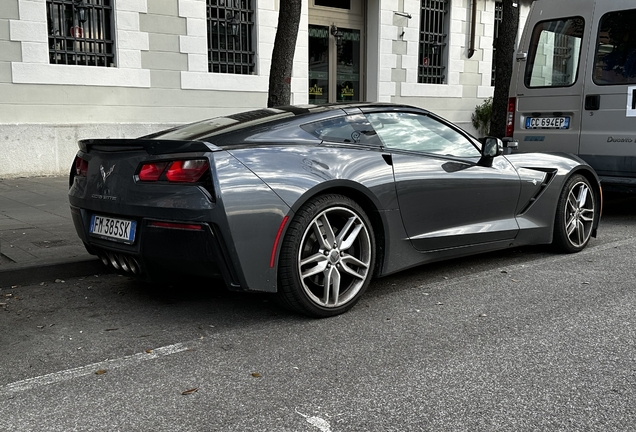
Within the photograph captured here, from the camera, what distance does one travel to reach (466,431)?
2.60 m

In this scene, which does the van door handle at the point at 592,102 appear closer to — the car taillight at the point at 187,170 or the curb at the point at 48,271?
the car taillight at the point at 187,170

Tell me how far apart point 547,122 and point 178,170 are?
5.76 metres

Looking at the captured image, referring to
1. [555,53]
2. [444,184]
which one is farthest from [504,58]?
[444,184]

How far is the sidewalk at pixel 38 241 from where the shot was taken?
4.89m

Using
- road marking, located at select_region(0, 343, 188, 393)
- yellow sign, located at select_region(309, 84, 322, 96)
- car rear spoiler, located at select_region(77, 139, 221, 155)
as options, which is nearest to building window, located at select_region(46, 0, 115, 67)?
yellow sign, located at select_region(309, 84, 322, 96)

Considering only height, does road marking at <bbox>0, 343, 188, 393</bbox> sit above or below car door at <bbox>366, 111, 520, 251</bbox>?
below

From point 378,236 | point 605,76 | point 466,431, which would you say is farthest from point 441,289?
point 605,76

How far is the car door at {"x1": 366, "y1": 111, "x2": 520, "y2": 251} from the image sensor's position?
4.50 metres

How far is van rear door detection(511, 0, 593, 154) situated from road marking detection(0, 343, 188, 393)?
5.94 metres

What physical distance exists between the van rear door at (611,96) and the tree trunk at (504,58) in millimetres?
3120

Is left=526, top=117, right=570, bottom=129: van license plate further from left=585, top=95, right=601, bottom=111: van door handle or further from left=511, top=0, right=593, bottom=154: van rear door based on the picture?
left=585, top=95, right=601, bottom=111: van door handle

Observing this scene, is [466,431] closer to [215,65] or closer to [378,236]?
[378,236]

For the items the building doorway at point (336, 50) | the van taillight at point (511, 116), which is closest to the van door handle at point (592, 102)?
the van taillight at point (511, 116)

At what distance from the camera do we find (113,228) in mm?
3967
